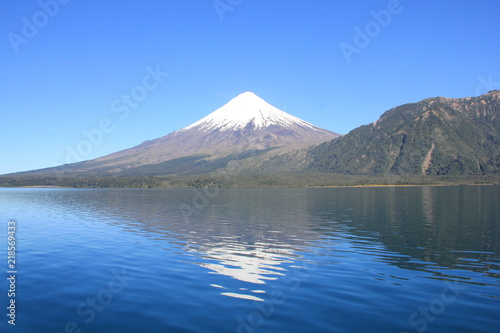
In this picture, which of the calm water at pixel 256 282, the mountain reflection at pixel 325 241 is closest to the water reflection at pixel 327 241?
the mountain reflection at pixel 325 241

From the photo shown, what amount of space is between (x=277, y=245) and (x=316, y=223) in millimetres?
17758

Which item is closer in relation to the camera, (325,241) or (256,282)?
(256,282)

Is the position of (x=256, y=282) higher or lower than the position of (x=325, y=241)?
lower

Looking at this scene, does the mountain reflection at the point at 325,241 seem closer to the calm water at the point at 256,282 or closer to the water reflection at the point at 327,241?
the water reflection at the point at 327,241

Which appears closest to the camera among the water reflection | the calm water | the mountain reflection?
the calm water

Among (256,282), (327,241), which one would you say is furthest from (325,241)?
(256,282)

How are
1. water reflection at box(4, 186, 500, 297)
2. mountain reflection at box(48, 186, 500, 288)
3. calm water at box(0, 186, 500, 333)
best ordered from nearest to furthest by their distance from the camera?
calm water at box(0, 186, 500, 333) → water reflection at box(4, 186, 500, 297) → mountain reflection at box(48, 186, 500, 288)

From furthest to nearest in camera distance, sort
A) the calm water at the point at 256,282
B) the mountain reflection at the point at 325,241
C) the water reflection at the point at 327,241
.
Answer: the mountain reflection at the point at 325,241 → the water reflection at the point at 327,241 → the calm water at the point at 256,282

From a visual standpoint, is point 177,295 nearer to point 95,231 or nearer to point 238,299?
point 238,299

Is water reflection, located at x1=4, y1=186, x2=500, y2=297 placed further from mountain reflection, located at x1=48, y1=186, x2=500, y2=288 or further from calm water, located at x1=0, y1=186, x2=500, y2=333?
calm water, located at x1=0, y1=186, x2=500, y2=333

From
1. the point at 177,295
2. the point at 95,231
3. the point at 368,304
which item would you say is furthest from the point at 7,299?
the point at 95,231

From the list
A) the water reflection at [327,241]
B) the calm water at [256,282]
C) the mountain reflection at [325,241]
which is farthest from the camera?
the mountain reflection at [325,241]

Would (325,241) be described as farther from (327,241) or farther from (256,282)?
(256,282)

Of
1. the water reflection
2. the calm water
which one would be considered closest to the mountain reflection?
the water reflection
